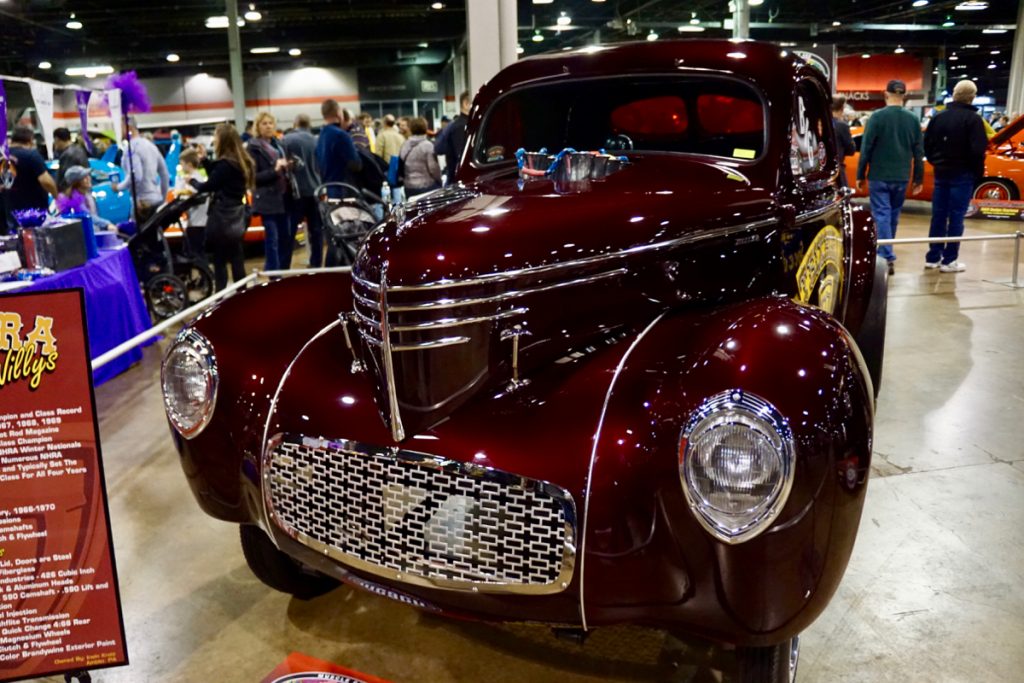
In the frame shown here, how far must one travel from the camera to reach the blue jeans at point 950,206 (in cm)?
714

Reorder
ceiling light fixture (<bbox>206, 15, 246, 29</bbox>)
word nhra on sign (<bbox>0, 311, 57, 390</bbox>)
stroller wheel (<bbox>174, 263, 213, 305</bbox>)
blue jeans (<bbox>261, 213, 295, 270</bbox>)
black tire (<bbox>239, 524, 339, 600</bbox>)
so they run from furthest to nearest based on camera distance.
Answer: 1. ceiling light fixture (<bbox>206, 15, 246, 29</bbox>)
2. blue jeans (<bbox>261, 213, 295, 270</bbox>)
3. stroller wheel (<bbox>174, 263, 213, 305</bbox>)
4. black tire (<bbox>239, 524, 339, 600</bbox>)
5. word nhra on sign (<bbox>0, 311, 57, 390</bbox>)

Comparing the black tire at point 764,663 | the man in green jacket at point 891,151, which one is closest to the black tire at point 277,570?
the black tire at point 764,663

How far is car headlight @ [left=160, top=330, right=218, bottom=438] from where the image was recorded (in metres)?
2.23

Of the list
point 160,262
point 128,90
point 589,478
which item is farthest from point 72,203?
point 589,478

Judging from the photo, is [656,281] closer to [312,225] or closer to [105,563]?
[105,563]

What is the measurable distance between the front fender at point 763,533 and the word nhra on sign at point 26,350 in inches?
53.3

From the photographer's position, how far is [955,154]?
7016 mm

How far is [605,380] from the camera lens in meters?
1.88

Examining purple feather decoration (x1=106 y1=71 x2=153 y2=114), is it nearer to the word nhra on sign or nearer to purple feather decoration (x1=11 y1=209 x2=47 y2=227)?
purple feather decoration (x1=11 y1=209 x2=47 y2=227)

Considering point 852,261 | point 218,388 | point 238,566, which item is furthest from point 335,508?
point 852,261

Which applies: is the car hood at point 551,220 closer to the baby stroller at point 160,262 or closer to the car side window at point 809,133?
the car side window at point 809,133

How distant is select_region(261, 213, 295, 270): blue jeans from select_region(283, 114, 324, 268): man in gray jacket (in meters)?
0.14

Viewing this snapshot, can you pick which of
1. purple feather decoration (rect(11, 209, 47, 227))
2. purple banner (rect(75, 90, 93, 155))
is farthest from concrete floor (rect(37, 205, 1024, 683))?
purple banner (rect(75, 90, 93, 155))

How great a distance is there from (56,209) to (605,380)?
5524 mm
